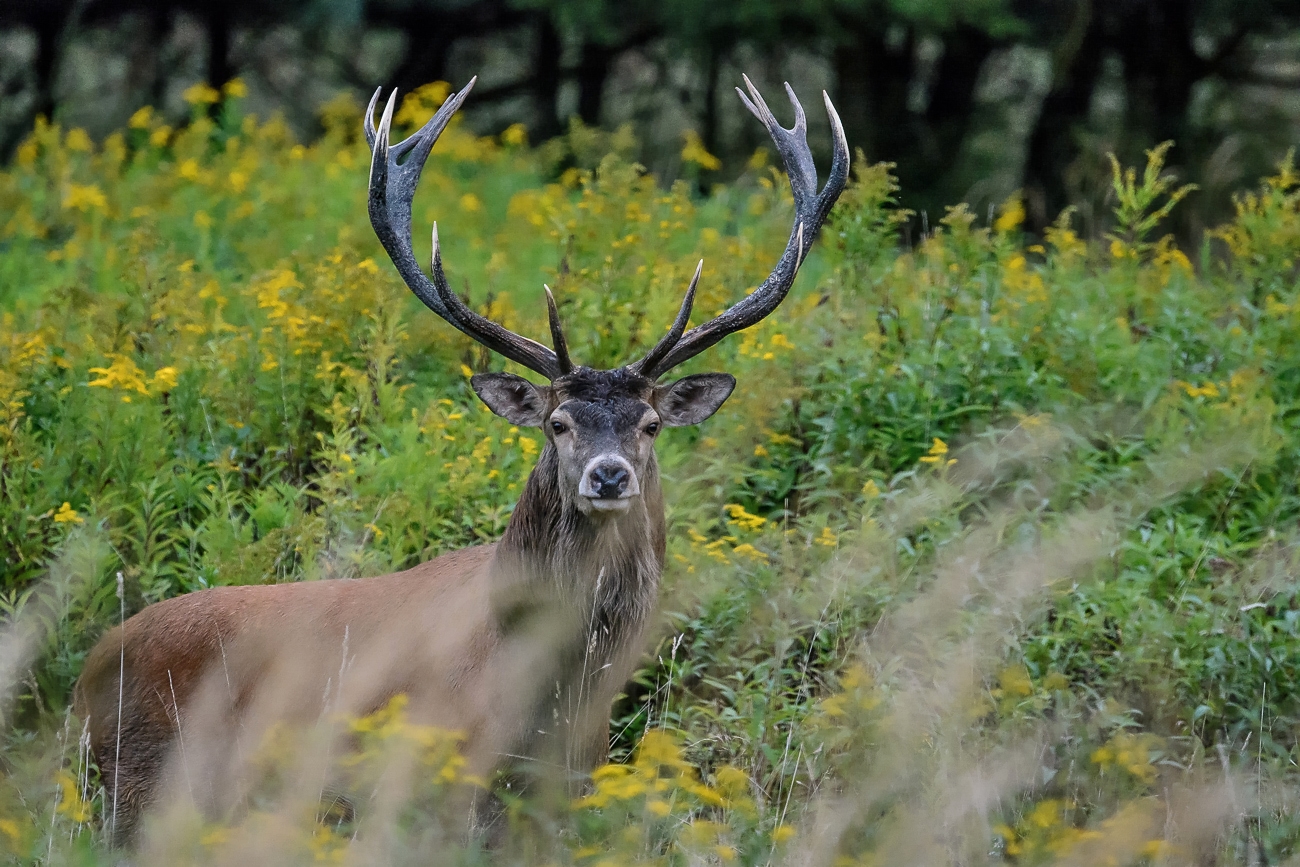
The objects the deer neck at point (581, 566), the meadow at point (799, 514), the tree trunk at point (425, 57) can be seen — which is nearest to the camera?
the meadow at point (799, 514)

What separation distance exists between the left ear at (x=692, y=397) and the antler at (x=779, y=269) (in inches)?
3.8

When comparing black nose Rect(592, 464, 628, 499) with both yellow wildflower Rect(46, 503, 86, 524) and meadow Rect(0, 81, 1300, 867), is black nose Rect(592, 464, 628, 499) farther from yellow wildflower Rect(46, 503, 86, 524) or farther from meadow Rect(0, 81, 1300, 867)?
yellow wildflower Rect(46, 503, 86, 524)

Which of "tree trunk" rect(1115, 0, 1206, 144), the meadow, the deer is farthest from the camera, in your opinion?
"tree trunk" rect(1115, 0, 1206, 144)

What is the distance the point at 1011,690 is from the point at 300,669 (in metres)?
2.30

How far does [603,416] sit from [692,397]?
2.05 feet

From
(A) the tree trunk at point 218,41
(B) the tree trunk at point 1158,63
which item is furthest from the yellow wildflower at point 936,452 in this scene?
(A) the tree trunk at point 218,41

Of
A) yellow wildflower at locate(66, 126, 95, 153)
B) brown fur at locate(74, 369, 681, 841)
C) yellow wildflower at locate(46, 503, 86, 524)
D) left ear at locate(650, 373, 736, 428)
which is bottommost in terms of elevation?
brown fur at locate(74, 369, 681, 841)

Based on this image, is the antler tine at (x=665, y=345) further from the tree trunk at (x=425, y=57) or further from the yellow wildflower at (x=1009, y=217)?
the tree trunk at (x=425, y=57)

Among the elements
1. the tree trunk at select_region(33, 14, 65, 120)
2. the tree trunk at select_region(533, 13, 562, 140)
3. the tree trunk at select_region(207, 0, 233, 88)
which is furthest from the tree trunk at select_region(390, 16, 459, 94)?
the tree trunk at select_region(33, 14, 65, 120)

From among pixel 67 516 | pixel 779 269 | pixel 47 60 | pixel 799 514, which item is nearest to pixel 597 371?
pixel 779 269

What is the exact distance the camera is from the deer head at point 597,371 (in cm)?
484

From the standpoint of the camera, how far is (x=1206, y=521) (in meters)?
6.52

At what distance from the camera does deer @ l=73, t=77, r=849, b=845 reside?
4.81 m

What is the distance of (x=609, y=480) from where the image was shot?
4.65 metres
